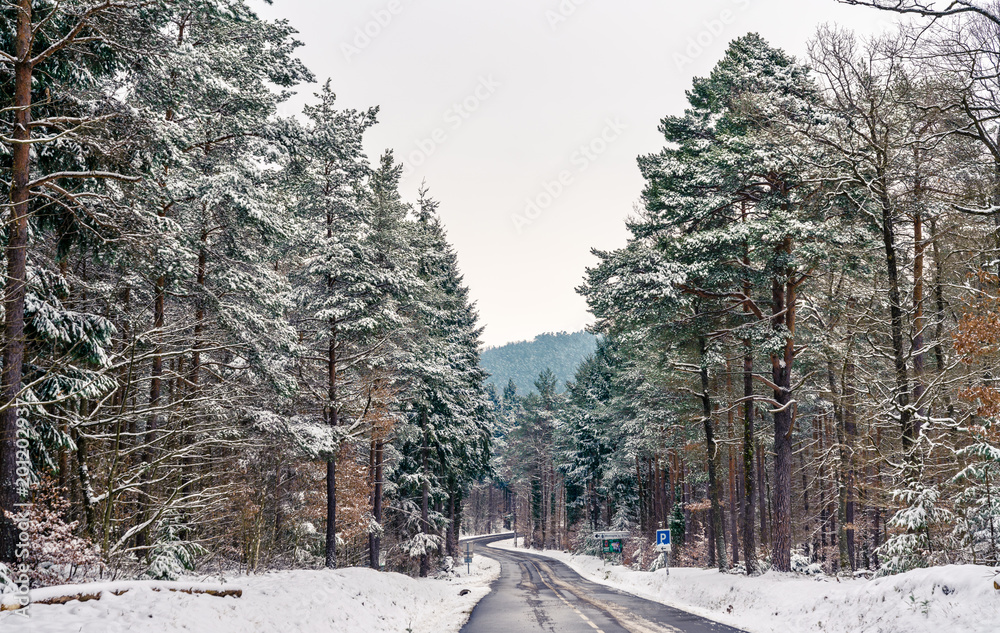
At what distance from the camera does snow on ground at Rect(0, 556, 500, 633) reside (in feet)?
23.3

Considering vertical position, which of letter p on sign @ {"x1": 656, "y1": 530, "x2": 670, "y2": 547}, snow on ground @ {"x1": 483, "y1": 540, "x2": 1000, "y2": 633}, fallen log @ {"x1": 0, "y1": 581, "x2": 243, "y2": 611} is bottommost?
letter p on sign @ {"x1": 656, "y1": 530, "x2": 670, "y2": 547}

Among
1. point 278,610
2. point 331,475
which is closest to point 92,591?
point 278,610

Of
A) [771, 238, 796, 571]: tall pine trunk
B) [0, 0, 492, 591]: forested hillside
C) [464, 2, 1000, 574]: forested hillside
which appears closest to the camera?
[0, 0, 492, 591]: forested hillside

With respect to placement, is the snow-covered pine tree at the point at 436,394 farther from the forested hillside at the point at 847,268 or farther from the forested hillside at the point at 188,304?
the forested hillside at the point at 847,268

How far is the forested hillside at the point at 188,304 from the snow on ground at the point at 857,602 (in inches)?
444

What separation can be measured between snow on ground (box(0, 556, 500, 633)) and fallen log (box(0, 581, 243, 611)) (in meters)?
0.09

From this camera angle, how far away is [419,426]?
29.0 meters

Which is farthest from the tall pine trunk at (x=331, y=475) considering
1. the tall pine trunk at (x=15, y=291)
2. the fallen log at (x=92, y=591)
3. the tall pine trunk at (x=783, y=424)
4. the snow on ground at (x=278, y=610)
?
the tall pine trunk at (x=783, y=424)

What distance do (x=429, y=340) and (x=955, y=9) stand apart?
20.2 metres

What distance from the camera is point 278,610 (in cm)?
1092

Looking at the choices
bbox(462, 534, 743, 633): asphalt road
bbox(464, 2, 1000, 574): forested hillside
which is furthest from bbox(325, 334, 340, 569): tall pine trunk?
bbox(464, 2, 1000, 574): forested hillside

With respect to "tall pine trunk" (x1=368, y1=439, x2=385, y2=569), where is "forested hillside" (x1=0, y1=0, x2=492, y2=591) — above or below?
above

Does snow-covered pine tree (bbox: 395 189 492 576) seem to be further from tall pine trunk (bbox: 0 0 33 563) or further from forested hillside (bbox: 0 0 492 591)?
tall pine trunk (bbox: 0 0 33 563)

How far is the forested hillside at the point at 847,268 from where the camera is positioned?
38.3ft
